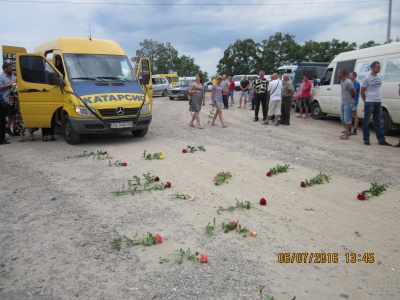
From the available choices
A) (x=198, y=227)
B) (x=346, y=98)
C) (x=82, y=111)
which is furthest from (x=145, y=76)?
(x=198, y=227)

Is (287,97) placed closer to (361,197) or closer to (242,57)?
(361,197)

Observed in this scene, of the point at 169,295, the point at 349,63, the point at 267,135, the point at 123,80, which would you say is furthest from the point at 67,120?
the point at 349,63

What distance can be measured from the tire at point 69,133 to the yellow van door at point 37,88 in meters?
0.44

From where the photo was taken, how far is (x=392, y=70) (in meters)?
9.52

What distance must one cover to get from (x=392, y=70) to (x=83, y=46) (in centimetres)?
899

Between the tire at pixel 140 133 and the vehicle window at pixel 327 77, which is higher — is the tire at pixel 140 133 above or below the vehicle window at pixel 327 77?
below

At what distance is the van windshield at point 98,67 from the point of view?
877 cm

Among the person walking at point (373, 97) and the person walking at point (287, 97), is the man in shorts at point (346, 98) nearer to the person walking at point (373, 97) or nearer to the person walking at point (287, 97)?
the person walking at point (373, 97)

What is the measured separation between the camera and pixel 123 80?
929 cm

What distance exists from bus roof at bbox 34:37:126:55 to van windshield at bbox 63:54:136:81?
0.53ft

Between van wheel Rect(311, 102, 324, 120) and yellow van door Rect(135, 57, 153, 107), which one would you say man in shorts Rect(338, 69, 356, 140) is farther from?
yellow van door Rect(135, 57, 153, 107)

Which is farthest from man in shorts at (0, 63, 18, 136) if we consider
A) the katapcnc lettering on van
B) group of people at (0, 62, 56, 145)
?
the katapcnc lettering on van

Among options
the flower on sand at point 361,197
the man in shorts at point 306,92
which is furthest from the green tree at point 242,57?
the flower on sand at point 361,197

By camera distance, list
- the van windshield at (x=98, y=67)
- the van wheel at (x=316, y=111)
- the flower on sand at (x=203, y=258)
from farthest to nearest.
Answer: the van wheel at (x=316, y=111) < the van windshield at (x=98, y=67) < the flower on sand at (x=203, y=258)
